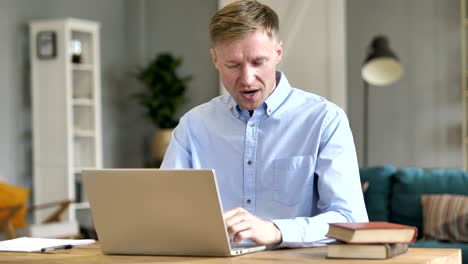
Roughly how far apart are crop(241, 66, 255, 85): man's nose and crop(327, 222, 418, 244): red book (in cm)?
52

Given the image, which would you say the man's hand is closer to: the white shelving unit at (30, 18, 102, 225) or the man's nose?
the man's nose

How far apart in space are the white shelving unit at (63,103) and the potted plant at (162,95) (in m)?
0.74

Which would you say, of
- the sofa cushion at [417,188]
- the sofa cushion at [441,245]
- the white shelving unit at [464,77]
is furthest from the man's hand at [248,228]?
the white shelving unit at [464,77]

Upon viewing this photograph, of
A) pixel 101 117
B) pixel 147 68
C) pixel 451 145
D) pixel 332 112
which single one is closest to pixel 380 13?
pixel 451 145

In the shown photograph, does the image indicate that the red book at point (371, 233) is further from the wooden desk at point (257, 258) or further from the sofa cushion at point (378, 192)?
the sofa cushion at point (378, 192)

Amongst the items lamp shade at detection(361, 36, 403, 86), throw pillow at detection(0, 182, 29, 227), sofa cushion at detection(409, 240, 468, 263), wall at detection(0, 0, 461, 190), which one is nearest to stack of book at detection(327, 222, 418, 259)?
sofa cushion at detection(409, 240, 468, 263)

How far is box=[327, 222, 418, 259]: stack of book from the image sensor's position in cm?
179

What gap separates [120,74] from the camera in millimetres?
8977

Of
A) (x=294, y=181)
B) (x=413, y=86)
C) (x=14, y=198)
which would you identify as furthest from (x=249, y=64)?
(x=413, y=86)

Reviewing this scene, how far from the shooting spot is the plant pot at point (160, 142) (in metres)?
8.53

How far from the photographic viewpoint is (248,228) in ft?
6.31

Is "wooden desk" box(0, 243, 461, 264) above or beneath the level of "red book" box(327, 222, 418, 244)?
beneath

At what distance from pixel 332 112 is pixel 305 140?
11 cm

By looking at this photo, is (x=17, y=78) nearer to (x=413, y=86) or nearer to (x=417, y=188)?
(x=413, y=86)
